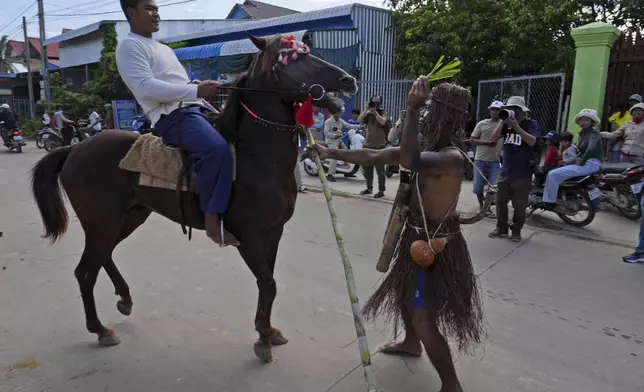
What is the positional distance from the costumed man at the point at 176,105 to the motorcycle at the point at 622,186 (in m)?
6.15

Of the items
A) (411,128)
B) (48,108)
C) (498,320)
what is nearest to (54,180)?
(411,128)

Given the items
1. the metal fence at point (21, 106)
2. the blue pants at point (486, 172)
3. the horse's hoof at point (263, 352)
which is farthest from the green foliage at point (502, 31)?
the metal fence at point (21, 106)

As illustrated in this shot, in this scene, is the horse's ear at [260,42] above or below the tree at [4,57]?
below

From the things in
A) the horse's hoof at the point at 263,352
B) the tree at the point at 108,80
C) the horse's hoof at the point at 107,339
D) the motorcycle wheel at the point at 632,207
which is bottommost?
the horse's hoof at the point at 107,339

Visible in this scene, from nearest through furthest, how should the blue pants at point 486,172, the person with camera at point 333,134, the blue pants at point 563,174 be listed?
the blue pants at point 563,174, the blue pants at point 486,172, the person with camera at point 333,134

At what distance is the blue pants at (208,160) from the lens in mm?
2816

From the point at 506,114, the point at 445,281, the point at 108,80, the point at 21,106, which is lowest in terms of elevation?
the point at 445,281

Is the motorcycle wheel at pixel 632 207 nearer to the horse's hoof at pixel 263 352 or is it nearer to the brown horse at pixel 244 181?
the brown horse at pixel 244 181

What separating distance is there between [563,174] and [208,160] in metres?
5.69

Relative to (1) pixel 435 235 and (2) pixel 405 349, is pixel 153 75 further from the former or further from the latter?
(2) pixel 405 349

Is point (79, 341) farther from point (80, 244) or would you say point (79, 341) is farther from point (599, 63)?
point (599, 63)

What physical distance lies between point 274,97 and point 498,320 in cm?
249

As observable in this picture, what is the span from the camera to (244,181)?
2.91 meters

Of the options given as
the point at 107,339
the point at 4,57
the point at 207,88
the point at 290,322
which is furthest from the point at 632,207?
the point at 4,57
